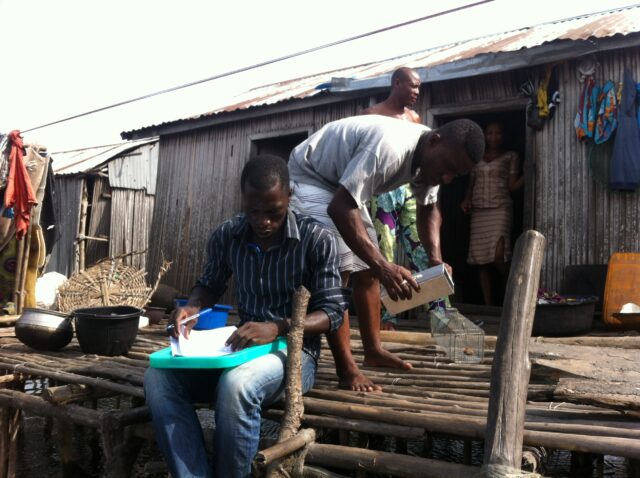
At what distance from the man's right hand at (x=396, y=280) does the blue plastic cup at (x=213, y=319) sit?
2.40ft

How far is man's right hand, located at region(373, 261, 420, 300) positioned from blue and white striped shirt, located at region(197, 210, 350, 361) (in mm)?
186

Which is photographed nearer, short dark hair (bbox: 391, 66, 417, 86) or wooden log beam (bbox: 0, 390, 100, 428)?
wooden log beam (bbox: 0, 390, 100, 428)

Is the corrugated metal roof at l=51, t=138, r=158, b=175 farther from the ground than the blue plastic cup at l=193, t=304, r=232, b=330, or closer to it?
farther from the ground

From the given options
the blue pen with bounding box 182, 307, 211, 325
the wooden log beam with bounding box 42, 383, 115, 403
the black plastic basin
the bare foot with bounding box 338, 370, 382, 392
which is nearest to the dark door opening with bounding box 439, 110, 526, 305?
the black plastic basin

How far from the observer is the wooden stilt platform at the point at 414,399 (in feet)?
7.25

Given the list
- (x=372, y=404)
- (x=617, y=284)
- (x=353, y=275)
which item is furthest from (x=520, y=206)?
(x=372, y=404)

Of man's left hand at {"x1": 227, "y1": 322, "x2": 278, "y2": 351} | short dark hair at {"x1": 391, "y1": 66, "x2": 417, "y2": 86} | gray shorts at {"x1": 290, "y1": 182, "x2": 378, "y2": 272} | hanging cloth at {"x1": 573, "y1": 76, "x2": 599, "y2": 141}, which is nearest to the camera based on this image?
man's left hand at {"x1": 227, "y1": 322, "x2": 278, "y2": 351}

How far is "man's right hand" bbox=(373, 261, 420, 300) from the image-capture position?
261cm

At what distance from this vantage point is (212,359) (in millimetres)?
2229

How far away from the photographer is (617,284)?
498cm

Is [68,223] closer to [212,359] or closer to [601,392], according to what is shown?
[212,359]

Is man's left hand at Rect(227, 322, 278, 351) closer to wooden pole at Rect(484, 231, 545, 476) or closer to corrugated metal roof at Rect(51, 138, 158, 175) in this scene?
wooden pole at Rect(484, 231, 545, 476)

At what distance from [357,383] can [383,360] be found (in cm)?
56

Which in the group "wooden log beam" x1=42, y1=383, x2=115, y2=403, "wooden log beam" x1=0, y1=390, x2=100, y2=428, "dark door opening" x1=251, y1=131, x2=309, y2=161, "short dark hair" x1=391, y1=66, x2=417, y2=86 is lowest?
"wooden log beam" x1=0, y1=390, x2=100, y2=428
